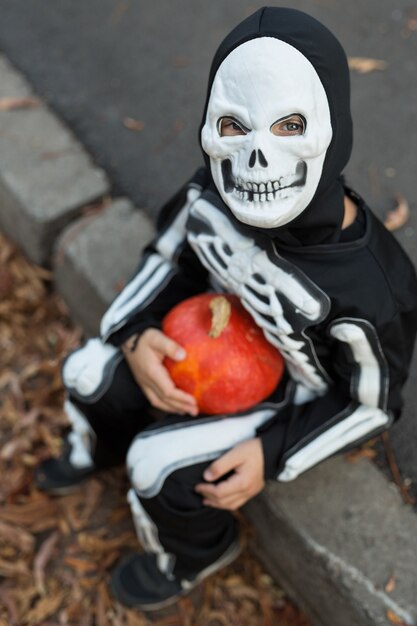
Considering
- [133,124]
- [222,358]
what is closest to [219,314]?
[222,358]

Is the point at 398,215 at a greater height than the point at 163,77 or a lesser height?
lesser

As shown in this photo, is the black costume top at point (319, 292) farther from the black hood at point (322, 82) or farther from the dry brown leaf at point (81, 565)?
the dry brown leaf at point (81, 565)

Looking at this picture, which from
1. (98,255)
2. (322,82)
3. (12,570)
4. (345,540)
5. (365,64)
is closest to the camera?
(322,82)

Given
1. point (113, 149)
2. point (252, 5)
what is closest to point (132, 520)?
point (113, 149)

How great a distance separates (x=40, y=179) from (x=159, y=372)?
1372mm

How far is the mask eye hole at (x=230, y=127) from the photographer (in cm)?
167

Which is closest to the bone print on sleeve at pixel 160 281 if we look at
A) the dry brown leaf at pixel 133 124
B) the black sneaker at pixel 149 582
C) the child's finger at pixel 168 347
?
the child's finger at pixel 168 347

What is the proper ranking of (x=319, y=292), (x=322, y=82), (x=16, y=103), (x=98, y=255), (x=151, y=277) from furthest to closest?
(x=16, y=103)
(x=98, y=255)
(x=151, y=277)
(x=319, y=292)
(x=322, y=82)

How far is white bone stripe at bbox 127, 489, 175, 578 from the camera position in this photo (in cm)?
227

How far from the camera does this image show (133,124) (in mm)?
3496

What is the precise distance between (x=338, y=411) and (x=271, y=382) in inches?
8.1

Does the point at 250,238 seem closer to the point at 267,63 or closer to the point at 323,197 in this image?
the point at 323,197

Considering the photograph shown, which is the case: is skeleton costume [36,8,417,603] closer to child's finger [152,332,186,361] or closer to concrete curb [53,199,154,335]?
child's finger [152,332,186,361]

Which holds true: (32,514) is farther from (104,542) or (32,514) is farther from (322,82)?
(322,82)
